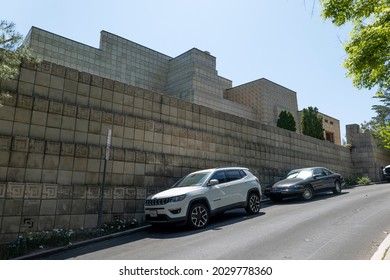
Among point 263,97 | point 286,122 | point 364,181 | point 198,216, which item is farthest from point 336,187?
point 263,97

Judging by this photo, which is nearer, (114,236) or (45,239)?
(45,239)

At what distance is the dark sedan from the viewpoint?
13562 millimetres

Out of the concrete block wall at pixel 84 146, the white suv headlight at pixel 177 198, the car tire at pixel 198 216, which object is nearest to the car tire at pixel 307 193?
the concrete block wall at pixel 84 146

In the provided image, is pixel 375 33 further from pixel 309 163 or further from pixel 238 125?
pixel 309 163

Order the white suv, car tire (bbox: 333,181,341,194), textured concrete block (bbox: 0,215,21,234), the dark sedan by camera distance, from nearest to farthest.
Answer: textured concrete block (bbox: 0,215,21,234) < the white suv < the dark sedan < car tire (bbox: 333,181,341,194)

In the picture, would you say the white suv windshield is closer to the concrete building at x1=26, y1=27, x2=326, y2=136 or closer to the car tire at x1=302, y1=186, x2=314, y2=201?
the car tire at x1=302, y1=186, x2=314, y2=201

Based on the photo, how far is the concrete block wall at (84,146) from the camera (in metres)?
8.11

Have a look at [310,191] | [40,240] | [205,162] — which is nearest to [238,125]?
[205,162]

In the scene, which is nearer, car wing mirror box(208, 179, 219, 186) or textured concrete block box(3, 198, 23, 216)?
textured concrete block box(3, 198, 23, 216)

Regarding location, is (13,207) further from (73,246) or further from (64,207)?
(73,246)

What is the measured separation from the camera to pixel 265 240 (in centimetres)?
679

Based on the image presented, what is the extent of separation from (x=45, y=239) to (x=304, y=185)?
11.0 meters

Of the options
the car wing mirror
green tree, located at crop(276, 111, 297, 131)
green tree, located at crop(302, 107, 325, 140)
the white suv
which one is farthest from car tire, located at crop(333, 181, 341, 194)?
the car wing mirror

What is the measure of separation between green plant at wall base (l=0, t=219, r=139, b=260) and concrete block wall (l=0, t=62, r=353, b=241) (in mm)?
265
